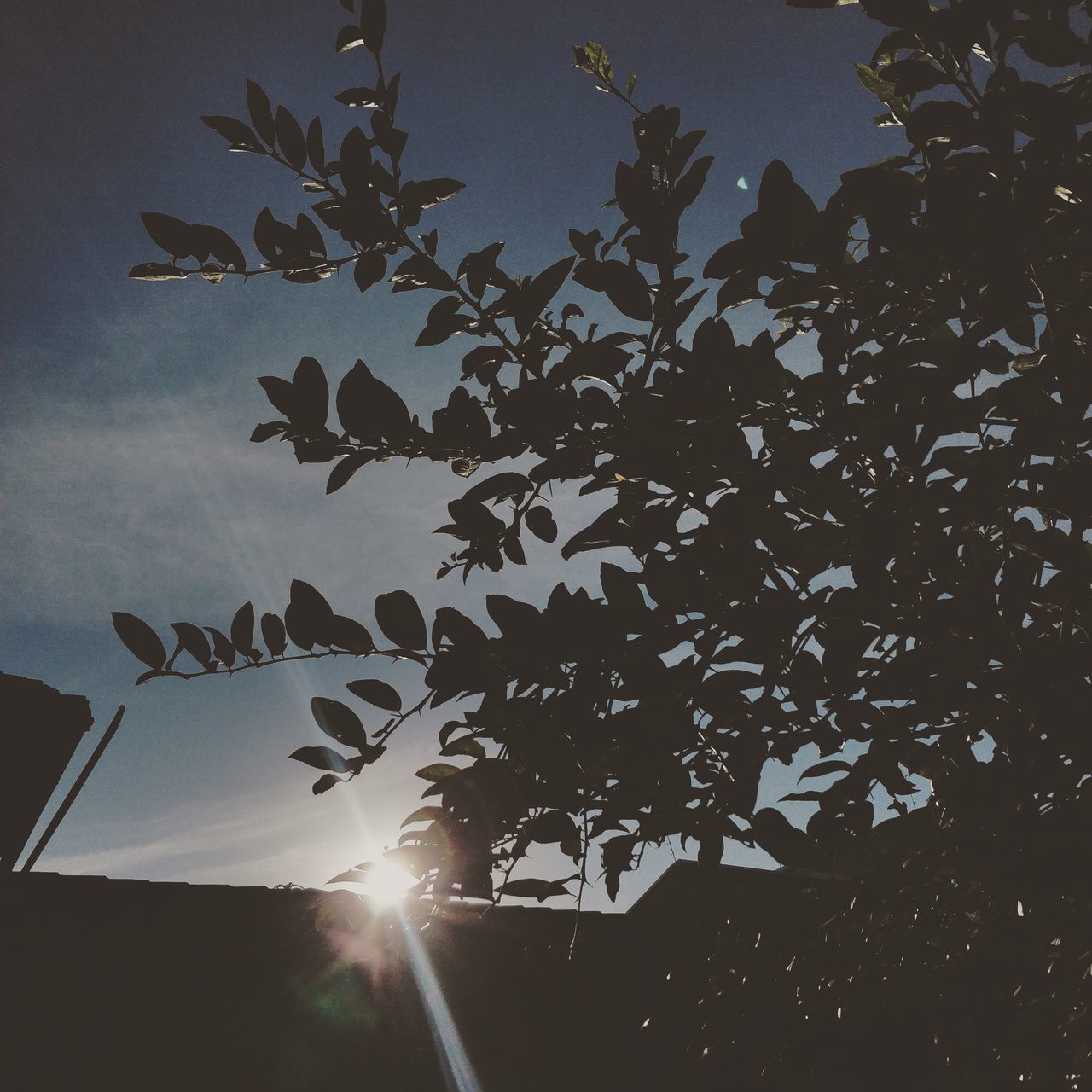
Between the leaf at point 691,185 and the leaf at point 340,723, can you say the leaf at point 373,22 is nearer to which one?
the leaf at point 691,185

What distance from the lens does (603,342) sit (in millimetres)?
1808

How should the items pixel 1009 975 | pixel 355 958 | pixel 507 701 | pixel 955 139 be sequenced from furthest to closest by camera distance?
pixel 1009 975
pixel 355 958
pixel 507 701
pixel 955 139

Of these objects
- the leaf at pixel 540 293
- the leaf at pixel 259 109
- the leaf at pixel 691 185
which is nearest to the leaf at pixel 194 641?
the leaf at pixel 540 293

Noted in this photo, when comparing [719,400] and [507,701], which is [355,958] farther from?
[719,400]

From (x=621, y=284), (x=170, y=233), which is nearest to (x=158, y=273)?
(x=170, y=233)

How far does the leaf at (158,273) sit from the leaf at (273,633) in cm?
83

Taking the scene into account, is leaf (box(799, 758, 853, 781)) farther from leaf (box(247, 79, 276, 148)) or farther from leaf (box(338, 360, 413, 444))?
leaf (box(247, 79, 276, 148))

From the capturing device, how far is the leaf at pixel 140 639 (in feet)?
5.39

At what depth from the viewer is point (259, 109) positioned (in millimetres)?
1608

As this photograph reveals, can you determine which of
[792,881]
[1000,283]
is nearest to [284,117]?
[1000,283]

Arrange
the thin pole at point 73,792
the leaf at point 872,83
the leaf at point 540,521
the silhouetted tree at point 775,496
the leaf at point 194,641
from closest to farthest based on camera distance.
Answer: the silhouetted tree at point 775,496, the leaf at point 194,641, the leaf at point 872,83, the leaf at point 540,521, the thin pole at point 73,792

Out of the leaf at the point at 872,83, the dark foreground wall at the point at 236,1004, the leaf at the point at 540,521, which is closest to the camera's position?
the leaf at the point at 872,83

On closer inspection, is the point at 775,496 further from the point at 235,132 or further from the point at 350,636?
the point at 235,132

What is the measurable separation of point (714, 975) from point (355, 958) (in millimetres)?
1468
